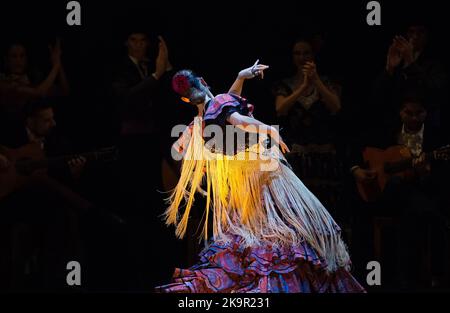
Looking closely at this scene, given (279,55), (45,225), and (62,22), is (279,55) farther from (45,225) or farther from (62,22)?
(45,225)

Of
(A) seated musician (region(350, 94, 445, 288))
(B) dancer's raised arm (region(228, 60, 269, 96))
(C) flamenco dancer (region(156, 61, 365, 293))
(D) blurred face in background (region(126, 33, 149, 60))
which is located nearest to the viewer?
(C) flamenco dancer (region(156, 61, 365, 293))

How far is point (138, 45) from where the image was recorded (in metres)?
6.53

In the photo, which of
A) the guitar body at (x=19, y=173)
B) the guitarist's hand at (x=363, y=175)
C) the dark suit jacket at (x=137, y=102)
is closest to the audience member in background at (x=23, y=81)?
the guitar body at (x=19, y=173)

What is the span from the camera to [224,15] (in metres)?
6.46

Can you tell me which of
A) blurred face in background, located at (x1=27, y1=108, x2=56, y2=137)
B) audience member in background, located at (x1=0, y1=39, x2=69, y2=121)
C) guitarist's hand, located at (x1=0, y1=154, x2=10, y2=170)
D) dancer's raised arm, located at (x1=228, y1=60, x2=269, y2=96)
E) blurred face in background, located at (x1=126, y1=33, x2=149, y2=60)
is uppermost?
blurred face in background, located at (x1=126, y1=33, x2=149, y2=60)

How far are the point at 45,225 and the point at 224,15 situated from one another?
1667 millimetres

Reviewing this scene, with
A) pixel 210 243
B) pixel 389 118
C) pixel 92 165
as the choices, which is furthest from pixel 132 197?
pixel 389 118

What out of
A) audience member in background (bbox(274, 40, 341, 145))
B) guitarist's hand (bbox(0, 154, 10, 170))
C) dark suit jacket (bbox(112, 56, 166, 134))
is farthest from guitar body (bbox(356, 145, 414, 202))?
guitarist's hand (bbox(0, 154, 10, 170))

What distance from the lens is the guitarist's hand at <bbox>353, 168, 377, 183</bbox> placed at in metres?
6.59

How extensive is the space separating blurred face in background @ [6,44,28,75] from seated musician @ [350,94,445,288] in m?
2.24

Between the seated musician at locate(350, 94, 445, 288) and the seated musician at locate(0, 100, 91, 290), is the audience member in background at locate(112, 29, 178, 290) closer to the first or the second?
the seated musician at locate(0, 100, 91, 290)

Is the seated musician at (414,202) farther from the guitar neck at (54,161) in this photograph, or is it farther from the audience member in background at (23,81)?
the audience member in background at (23,81)

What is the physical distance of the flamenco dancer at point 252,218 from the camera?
5.51 m

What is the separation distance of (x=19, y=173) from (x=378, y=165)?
2198mm
